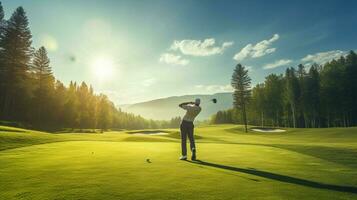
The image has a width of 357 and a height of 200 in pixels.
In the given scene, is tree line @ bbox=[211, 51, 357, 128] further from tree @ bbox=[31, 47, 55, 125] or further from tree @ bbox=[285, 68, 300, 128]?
tree @ bbox=[31, 47, 55, 125]

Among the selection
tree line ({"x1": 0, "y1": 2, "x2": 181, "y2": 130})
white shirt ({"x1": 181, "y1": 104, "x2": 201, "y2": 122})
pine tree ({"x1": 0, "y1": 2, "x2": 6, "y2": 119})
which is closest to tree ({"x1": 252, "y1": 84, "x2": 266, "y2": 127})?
tree line ({"x1": 0, "y1": 2, "x2": 181, "y2": 130})

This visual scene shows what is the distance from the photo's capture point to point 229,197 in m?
5.28

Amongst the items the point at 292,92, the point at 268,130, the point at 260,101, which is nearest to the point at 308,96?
the point at 292,92

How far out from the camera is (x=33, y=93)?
60844 mm

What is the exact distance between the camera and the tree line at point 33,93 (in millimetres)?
52184

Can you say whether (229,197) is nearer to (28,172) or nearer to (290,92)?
(28,172)

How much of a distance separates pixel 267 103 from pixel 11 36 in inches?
2781

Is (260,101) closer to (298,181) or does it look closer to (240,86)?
(240,86)

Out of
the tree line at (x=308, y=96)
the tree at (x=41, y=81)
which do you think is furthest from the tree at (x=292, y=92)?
the tree at (x=41, y=81)

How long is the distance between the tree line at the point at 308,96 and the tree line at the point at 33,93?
46680 millimetres

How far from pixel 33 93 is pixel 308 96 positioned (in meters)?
72.3

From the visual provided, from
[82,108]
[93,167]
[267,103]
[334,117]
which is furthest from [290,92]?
[93,167]

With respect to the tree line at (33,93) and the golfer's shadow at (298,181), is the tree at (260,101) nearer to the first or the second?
the tree line at (33,93)

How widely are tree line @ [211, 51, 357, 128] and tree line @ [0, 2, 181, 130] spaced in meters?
46.7
